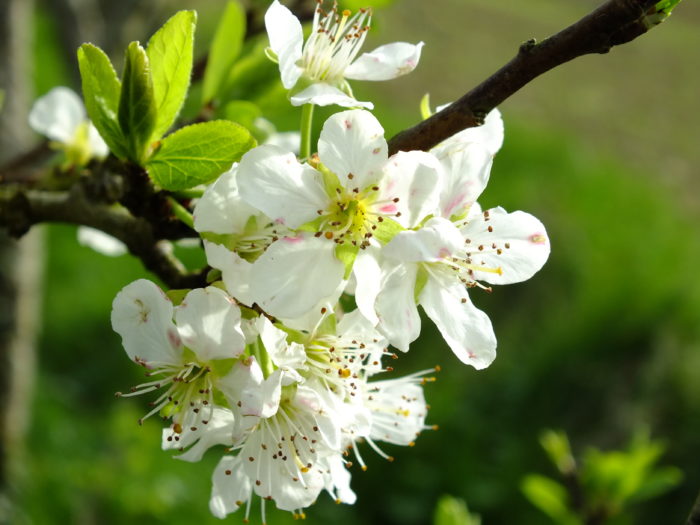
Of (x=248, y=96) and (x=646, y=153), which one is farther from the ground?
(x=248, y=96)

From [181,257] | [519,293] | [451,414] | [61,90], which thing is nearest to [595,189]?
[519,293]

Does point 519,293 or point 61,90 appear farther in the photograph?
point 519,293

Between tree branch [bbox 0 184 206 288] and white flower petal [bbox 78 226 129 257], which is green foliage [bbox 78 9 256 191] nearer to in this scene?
tree branch [bbox 0 184 206 288]

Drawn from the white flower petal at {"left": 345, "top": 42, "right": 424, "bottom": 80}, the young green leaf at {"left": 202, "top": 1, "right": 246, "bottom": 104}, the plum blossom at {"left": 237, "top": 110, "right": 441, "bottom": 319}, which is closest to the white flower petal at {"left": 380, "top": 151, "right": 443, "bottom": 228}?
the plum blossom at {"left": 237, "top": 110, "right": 441, "bottom": 319}

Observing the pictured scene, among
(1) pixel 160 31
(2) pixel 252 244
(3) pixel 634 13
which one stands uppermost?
(3) pixel 634 13

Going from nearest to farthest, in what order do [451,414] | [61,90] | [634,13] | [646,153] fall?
1. [634,13]
2. [61,90]
3. [451,414]
4. [646,153]

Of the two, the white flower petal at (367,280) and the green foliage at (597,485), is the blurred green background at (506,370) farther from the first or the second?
the white flower petal at (367,280)

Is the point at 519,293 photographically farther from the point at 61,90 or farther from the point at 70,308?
the point at 61,90

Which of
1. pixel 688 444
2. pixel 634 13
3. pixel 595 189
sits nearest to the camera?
pixel 634 13
